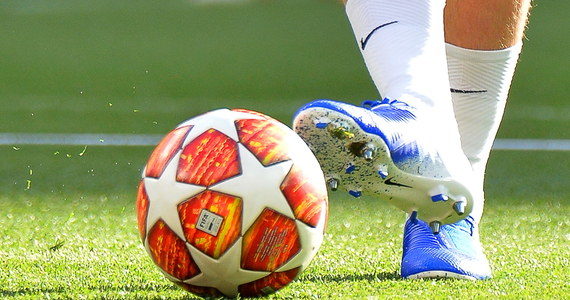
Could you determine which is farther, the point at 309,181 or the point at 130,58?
the point at 130,58

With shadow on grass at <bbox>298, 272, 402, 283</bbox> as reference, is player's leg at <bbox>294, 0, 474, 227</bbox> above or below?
above

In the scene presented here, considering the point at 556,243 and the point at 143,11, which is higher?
the point at 556,243

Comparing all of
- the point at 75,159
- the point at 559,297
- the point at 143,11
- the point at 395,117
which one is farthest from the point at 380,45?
the point at 143,11

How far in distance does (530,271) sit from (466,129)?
40cm

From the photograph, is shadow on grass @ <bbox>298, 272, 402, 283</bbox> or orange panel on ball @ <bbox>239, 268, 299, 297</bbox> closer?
orange panel on ball @ <bbox>239, 268, 299, 297</bbox>

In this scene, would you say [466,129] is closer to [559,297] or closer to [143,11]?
[559,297]

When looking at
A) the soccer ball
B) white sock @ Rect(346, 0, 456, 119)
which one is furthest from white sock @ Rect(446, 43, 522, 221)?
the soccer ball

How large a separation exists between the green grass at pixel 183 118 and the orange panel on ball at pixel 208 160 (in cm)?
31

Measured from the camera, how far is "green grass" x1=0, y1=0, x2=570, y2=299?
8.19 feet

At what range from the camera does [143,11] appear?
14.2 meters

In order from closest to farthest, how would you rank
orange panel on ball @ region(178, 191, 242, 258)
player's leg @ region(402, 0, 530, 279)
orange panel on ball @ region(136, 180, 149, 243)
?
orange panel on ball @ region(178, 191, 242, 258) < orange panel on ball @ region(136, 180, 149, 243) < player's leg @ region(402, 0, 530, 279)

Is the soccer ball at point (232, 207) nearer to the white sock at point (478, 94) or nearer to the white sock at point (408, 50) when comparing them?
the white sock at point (408, 50)

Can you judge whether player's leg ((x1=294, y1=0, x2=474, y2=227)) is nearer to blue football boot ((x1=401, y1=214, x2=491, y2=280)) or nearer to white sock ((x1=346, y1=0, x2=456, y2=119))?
white sock ((x1=346, y1=0, x2=456, y2=119))

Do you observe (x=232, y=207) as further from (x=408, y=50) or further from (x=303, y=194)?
(x=408, y=50)
